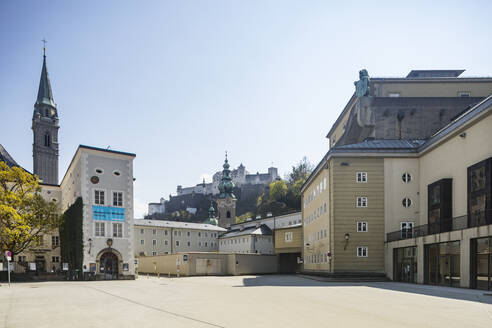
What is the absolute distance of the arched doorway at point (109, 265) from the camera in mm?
42031

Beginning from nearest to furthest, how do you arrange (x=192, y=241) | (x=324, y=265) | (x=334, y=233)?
(x=334, y=233) < (x=324, y=265) < (x=192, y=241)

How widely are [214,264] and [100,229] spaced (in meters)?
16.5

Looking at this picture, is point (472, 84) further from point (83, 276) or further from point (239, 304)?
point (83, 276)

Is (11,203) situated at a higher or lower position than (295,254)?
higher

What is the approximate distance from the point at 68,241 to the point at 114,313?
3365 centimetres

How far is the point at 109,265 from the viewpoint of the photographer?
42688 millimetres

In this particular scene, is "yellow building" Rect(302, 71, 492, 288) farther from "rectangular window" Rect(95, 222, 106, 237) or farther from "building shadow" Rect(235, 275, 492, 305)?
"rectangular window" Rect(95, 222, 106, 237)

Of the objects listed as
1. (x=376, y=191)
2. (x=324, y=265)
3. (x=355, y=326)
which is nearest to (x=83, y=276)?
(x=324, y=265)

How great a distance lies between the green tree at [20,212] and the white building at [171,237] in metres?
36.4

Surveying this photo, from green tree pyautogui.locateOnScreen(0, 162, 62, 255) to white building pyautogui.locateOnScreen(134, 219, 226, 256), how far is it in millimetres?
36409

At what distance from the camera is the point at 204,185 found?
197750 millimetres

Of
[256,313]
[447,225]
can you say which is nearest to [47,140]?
[447,225]

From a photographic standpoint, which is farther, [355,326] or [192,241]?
[192,241]

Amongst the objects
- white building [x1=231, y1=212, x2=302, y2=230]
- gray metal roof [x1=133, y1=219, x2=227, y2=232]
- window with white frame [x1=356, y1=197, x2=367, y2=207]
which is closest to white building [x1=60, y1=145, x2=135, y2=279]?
window with white frame [x1=356, y1=197, x2=367, y2=207]
